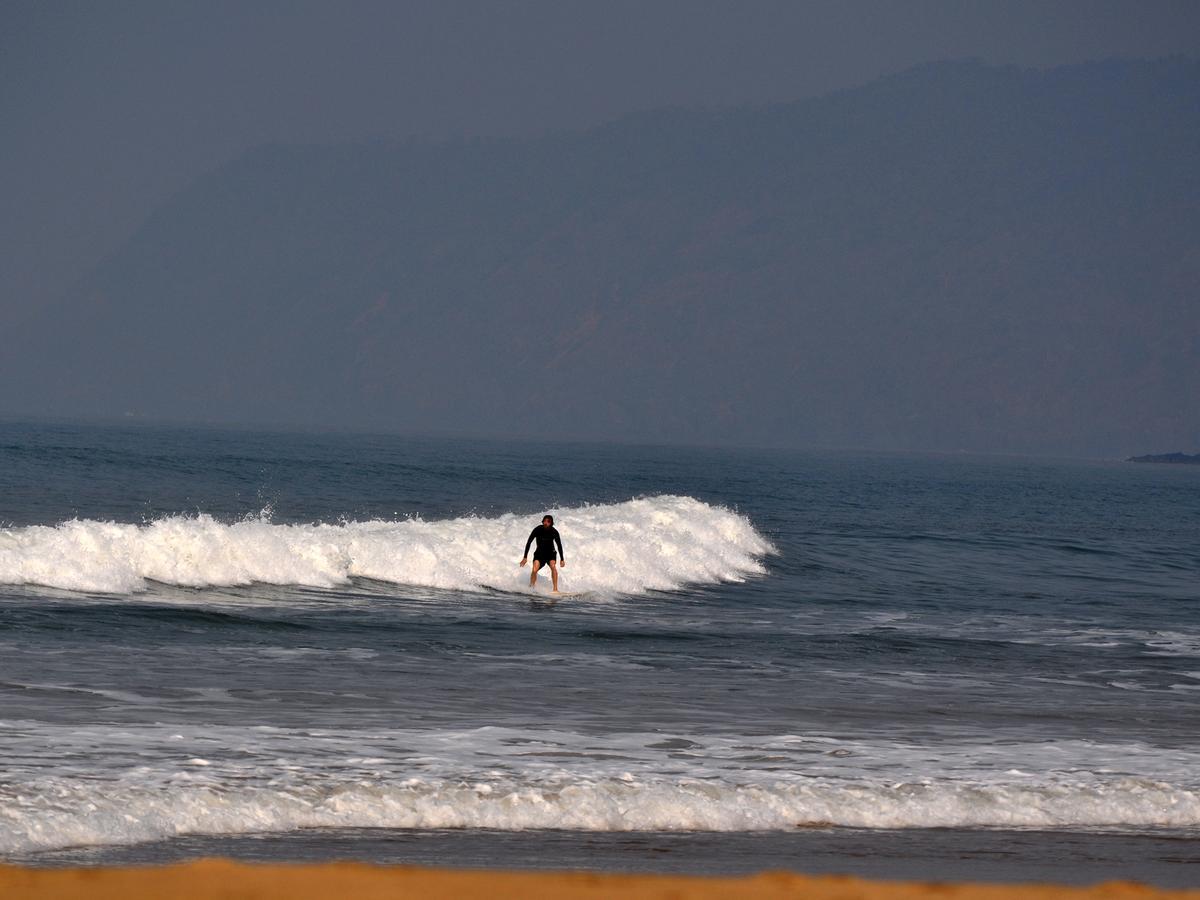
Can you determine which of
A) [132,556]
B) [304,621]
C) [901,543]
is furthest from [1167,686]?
[901,543]

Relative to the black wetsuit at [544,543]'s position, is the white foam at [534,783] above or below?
A: below

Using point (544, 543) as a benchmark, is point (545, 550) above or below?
below

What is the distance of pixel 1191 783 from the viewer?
1070 cm

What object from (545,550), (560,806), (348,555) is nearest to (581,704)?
(560,806)

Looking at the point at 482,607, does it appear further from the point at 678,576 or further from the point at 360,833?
the point at 360,833

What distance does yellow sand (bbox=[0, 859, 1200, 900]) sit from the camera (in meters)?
6.45

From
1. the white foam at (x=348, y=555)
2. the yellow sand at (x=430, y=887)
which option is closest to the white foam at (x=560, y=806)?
the yellow sand at (x=430, y=887)

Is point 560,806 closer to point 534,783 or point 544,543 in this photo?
point 534,783

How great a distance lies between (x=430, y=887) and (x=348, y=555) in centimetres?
A: 1852

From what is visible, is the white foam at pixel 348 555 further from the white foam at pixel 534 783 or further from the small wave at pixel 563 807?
the small wave at pixel 563 807

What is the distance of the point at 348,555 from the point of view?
2491 cm

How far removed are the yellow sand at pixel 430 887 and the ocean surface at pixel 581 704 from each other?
1130 millimetres

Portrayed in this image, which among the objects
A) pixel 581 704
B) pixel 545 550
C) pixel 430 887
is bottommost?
pixel 581 704

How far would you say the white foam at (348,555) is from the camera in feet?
69.2
